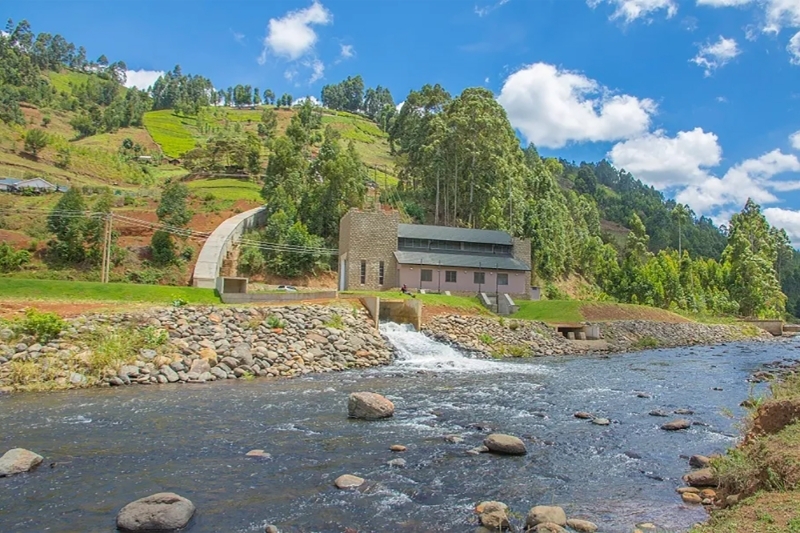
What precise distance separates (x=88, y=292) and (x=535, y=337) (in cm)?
2779

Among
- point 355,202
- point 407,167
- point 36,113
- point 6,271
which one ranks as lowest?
point 6,271

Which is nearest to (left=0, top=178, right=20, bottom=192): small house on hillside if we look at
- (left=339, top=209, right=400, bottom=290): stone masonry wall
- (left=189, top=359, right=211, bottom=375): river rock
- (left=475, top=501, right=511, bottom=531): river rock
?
(left=339, top=209, right=400, bottom=290): stone masonry wall

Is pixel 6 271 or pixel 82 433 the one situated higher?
pixel 6 271

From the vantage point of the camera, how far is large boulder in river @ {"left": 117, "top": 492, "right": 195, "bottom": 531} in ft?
25.5

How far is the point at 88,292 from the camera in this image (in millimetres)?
27891

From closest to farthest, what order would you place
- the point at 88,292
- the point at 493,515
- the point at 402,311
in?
1. the point at 493,515
2. the point at 88,292
3. the point at 402,311

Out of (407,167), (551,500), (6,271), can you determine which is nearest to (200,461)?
(551,500)

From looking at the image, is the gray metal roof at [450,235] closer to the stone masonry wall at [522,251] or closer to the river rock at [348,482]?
the stone masonry wall at [522,251]

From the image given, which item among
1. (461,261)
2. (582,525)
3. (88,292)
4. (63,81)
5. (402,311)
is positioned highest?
(63,81)

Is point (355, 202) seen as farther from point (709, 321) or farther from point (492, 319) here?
point (709, 321)

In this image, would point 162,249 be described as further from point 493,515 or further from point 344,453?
point 493,515

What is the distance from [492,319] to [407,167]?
52.3 m

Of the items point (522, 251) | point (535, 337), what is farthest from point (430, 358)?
point (522, 251)

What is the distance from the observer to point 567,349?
3809 centimetres
